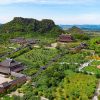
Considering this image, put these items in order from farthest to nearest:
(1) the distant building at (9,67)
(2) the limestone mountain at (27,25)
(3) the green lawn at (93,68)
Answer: (2) the limestone mountain at (27,25), (3) the green lawn at (93,68), (1) the distant building at (9,67)

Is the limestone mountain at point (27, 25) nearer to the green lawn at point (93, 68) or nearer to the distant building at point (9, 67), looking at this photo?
the green lawn at point (93, 68)

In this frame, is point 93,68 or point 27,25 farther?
point 27,25

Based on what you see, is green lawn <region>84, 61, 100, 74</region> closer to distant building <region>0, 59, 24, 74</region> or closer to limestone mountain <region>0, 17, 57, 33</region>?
distant building <region>0, 59, 24, 74</region>

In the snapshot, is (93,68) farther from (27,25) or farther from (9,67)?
(27,25)

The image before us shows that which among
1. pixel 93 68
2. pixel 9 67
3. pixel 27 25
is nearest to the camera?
pixel 9 67

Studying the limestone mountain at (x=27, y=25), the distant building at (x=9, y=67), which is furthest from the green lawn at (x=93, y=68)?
the limestone mountain at (x=27, y=25)

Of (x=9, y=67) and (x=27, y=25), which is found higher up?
(x=27, y=25)

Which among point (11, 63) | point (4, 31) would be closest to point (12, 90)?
point (11, 63)

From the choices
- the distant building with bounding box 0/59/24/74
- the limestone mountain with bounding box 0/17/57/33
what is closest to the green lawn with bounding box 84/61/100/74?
the distant building with bounding box 0/59/24/74

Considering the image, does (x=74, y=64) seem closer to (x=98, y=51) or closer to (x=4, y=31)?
(x=98, y=51)

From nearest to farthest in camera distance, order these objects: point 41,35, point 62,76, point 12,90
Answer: point 12,90, point 62,76, point 41,35

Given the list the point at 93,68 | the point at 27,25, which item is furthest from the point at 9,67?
the point at 27,25
